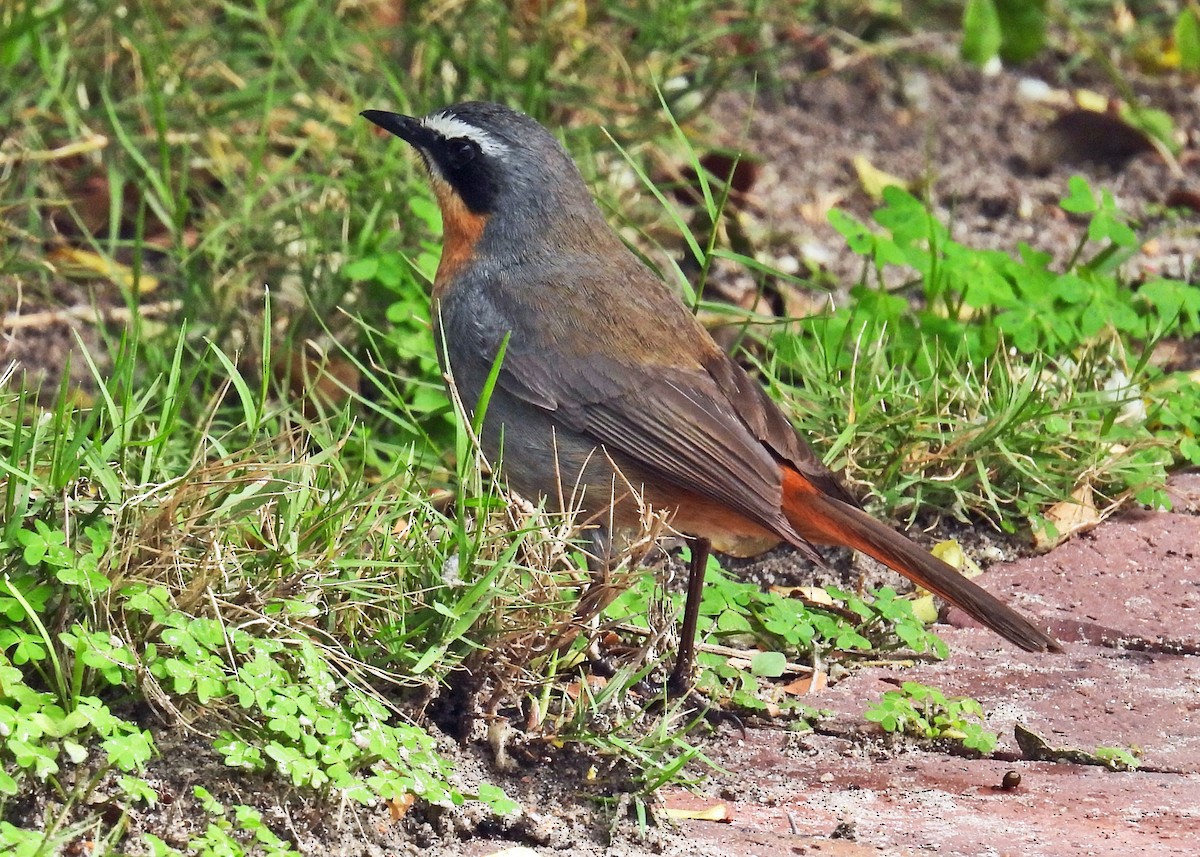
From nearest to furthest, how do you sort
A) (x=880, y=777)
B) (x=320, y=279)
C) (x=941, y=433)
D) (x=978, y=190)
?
(x=880, y=777), (x=941, y=433), (x=320, y=279), (x=978, y=190)

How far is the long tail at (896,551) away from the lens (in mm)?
3883

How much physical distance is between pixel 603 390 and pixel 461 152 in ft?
3.12

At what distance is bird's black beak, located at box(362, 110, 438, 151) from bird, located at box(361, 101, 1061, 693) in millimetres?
72

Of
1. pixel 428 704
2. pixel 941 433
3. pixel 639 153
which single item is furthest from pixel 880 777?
pixel 639 153

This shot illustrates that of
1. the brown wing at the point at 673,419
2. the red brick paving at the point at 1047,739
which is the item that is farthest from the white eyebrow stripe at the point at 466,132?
the red brick paving at the point at 1047,739

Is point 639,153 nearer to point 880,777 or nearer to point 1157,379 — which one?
point 1157,379

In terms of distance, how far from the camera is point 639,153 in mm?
6699

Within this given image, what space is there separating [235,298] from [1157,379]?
312 cm

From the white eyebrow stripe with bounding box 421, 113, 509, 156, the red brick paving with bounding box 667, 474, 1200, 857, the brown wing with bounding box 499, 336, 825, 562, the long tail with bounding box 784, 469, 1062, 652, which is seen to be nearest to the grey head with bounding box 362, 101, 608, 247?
the white eyebrow stripe with bounding box 421, 113, 509, 156

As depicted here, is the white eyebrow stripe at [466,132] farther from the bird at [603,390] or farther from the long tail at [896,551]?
the long tail at [896,551]

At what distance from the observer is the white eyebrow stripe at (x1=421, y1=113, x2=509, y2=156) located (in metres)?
4.84

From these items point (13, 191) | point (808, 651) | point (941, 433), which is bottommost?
point (808, 651)

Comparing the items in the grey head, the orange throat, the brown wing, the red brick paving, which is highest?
the grey head

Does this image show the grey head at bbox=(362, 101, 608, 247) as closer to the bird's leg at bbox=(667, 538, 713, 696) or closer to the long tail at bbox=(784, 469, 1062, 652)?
the long tail at bbox=(784, 469, 1062, 652)
